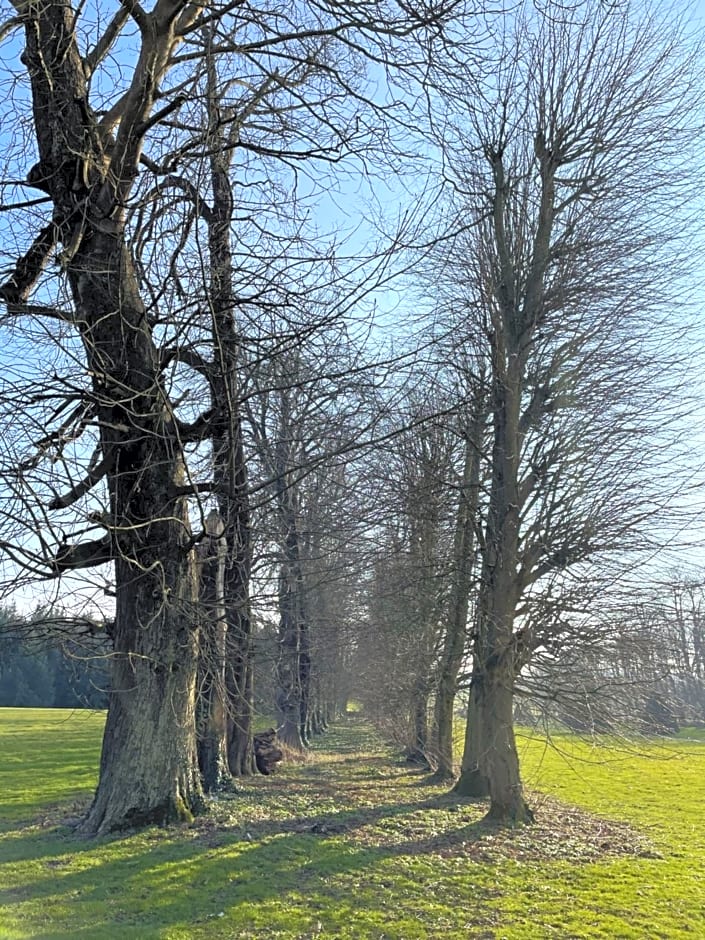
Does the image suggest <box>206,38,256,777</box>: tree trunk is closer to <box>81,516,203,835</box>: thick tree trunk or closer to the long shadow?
<box>81,516,203,835</box>: thick tree trunk

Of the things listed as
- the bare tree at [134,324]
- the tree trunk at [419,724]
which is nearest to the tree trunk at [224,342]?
the bare tree at [134,324]

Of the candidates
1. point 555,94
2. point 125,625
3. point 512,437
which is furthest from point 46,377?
point 555,94

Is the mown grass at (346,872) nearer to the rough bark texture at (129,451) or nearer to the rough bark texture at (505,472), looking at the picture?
the rough bark texture at (129,451)

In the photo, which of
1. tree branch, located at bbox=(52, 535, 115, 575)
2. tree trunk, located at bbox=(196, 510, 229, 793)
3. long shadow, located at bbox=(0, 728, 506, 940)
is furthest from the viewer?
tree trunk, located at bbox=(196, 510, 229, 793)

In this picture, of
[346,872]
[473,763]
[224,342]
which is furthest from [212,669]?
[473,763]

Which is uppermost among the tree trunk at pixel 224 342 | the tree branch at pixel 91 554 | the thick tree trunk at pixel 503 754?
the tree trunk at pixel 224 342

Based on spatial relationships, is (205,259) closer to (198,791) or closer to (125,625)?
(125,625)

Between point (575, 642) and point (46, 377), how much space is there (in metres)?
8.38

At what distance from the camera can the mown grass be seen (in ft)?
23.2

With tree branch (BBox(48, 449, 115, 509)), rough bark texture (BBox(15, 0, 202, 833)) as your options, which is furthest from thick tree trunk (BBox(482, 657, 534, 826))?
tree branch (BBox(48, 449, 115, 509))

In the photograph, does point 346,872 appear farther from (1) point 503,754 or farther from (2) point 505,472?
(2) point 505,472

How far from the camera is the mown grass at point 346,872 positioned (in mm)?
7059

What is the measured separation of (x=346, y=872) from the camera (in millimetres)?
8984

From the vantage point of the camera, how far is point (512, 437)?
1299 cm
